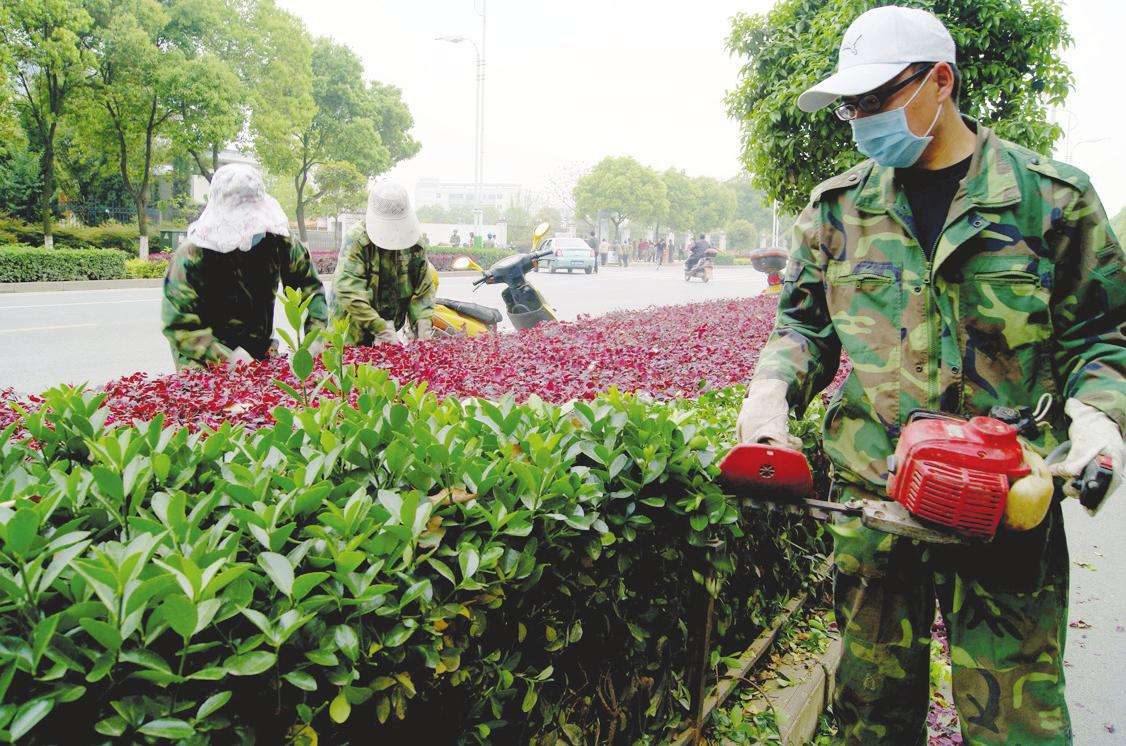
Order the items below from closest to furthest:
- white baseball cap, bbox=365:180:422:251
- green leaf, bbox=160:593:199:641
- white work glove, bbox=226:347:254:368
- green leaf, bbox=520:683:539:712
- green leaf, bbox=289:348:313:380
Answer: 1. green leaf, bbox=160:593:199:641
2. green leaf, bbox=520:683:539:712
3. green leaf, bbox=289:348:313:380
4. white work glove, bbox=226:347:254:368
5. white baseball cap, bbox=365:180:422:251

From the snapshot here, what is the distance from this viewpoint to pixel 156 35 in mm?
22594

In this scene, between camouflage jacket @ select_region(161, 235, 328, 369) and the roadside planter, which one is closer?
the roadside planter

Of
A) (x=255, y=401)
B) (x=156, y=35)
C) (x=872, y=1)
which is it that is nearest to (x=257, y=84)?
(x=156, y=35)

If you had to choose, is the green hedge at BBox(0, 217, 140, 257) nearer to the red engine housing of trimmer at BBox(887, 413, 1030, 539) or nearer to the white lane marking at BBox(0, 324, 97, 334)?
the white lane marking at BBox(0, 324, 97, 334)

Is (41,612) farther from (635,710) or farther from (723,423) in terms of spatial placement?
(723,423)

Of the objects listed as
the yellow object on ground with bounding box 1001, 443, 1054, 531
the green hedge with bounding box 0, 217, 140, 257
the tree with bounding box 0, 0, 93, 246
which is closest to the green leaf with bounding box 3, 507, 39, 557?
the yellow object on ground with bounding box 1001, 443, 1054, 531

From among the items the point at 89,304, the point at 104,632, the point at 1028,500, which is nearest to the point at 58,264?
the point at 89,304

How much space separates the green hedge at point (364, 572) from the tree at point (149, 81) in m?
22.6

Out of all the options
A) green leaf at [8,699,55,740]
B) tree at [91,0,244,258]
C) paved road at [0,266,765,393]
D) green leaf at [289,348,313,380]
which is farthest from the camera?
tree at [91,0,244,258]

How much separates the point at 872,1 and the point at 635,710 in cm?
645

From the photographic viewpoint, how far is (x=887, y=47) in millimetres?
1788

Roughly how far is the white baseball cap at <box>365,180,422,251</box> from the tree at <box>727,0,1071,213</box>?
397 centimetres

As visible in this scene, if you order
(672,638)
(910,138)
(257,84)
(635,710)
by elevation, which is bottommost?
Answer: (635,710)

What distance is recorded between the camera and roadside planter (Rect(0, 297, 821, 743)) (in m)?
1.07
